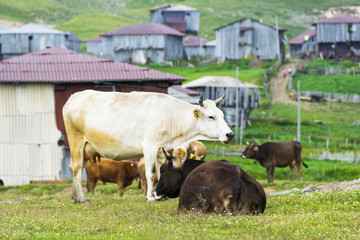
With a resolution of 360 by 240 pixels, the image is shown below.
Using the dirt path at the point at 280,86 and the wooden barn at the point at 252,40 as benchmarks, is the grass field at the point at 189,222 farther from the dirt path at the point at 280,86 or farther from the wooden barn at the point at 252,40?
the wooden barn at the point at 252,40

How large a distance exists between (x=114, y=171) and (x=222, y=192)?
13.4 meters

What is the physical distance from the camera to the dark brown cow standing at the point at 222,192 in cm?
1069

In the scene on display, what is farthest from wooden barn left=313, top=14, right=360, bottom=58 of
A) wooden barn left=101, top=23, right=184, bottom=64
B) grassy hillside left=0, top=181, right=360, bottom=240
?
grassy hillside left=0, top=181, right=360, bottom=240

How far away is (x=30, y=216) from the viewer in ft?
38.7

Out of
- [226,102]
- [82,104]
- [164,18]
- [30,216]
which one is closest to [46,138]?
[82,104]

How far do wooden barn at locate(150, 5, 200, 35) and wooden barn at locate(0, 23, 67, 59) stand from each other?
39.4 m

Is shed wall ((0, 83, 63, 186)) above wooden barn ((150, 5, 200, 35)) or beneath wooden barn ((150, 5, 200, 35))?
Answer: beneath

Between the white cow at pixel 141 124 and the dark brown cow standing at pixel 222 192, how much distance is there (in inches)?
131

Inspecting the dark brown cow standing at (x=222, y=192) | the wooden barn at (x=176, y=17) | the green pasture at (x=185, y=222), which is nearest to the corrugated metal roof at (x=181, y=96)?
the green pasture at (x=185, y=222)

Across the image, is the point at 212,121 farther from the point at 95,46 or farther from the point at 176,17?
the point at 176,17

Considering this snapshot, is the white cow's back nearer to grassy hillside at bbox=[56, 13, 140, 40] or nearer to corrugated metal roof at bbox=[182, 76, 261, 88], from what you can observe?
corrugated metal roof at bbox=[182, 76, 261, 88]

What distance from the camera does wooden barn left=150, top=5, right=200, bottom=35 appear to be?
118 meters

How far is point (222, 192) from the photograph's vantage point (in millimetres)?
10688

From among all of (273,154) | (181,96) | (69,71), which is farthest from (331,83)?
(273,154)
